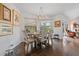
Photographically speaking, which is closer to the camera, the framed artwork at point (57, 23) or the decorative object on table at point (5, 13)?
→ the decorative object on table at point (5, 13)

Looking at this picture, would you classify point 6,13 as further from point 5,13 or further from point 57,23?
point 57,23

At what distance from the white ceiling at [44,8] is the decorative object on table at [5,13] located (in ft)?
0.70

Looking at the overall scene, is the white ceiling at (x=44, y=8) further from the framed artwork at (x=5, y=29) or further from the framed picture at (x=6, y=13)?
the framed artwork at (x=5, y=29)

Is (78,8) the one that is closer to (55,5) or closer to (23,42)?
(55,5)

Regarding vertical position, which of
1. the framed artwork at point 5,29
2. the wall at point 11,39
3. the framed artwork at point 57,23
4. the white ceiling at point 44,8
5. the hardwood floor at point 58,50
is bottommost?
the hardwood floor at point 58,50

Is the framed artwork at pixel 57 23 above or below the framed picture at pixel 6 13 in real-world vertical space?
below

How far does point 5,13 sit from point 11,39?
18.3 inches

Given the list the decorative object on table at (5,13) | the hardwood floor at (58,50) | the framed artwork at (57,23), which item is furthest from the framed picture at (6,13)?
→ the framed artwork at (57,23)

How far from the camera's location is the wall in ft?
6.79

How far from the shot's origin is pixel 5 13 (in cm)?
207

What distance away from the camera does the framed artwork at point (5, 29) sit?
206cm

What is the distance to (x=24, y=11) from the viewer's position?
7.06ft

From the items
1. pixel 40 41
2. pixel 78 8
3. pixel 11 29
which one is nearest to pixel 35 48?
pixel 40 41

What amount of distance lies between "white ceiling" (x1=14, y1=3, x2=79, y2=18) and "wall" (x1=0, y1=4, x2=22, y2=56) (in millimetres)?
195
